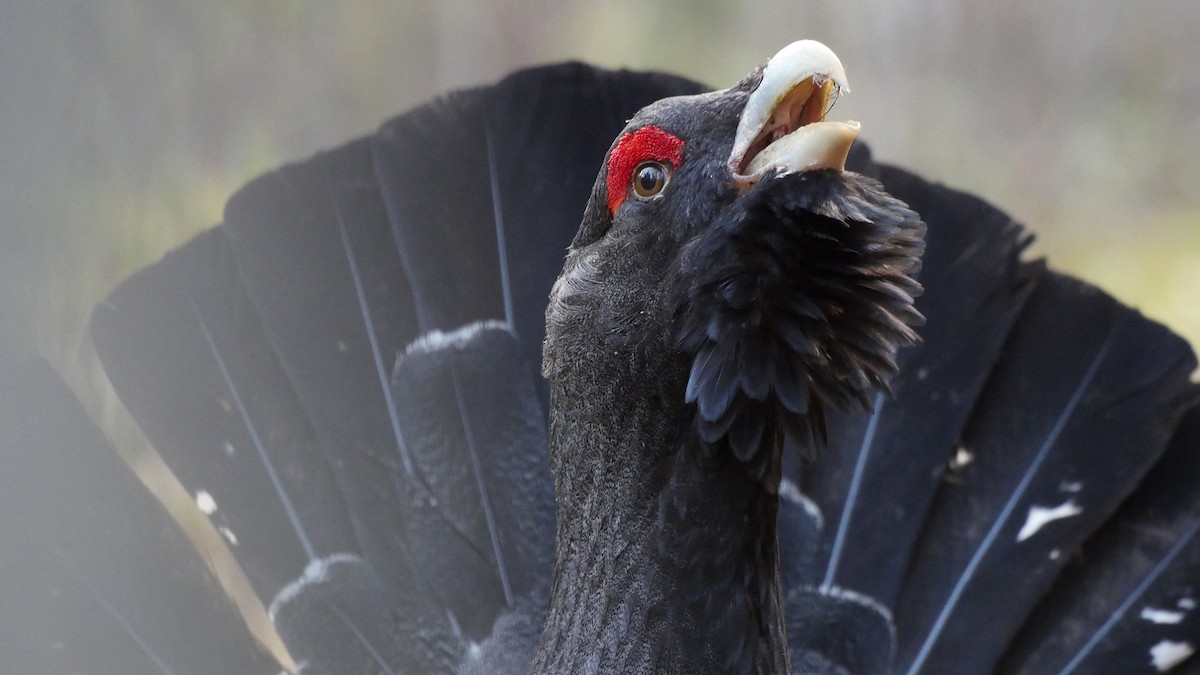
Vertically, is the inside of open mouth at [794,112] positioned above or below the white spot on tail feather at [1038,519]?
above

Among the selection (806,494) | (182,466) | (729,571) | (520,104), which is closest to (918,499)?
(806,494)

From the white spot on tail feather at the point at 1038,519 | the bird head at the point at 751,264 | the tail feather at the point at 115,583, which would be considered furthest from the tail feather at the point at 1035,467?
the tail feather at the point at 115,583

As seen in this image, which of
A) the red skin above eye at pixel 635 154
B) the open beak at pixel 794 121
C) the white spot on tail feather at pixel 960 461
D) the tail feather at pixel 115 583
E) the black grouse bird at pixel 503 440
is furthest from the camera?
the white spot on tail feather at pixel 960 461

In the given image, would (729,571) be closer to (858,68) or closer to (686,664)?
(686,664)

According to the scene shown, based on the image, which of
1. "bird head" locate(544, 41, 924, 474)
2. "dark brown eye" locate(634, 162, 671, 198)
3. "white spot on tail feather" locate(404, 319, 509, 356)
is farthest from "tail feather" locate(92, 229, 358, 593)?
"dark brown eye" locate(634, 162, 671, 198)

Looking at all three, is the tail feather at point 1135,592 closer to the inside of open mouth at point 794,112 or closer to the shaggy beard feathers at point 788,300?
the shaggy beard feathers at point 788,300

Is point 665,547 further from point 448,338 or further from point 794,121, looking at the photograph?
point 448,338

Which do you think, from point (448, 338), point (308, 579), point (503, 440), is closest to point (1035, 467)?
point (503, 440)
